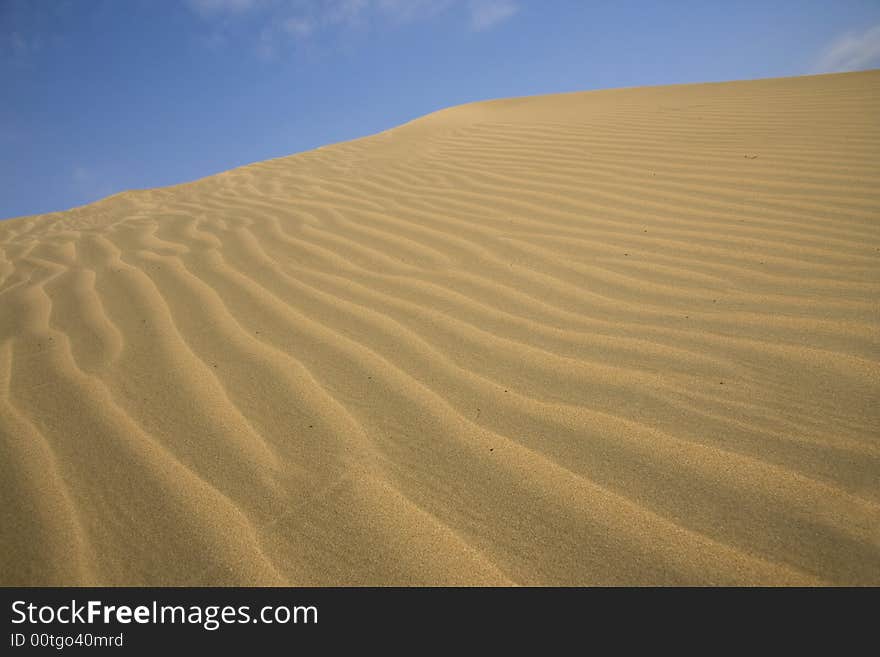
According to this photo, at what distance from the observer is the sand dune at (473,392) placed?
1061 mm

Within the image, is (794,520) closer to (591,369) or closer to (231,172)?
(591,369)

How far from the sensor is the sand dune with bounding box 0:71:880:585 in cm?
106

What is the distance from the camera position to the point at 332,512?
1177 mm

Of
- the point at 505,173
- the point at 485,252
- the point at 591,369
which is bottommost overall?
the point at 591,369

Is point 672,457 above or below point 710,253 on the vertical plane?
below

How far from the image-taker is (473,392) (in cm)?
158
